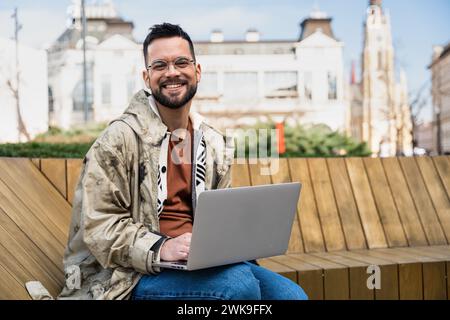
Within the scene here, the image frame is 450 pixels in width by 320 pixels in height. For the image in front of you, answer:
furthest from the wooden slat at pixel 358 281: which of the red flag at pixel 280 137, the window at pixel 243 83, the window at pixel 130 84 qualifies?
the window at pixel 243 83

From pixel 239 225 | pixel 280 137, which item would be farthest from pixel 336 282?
pixel 280 137

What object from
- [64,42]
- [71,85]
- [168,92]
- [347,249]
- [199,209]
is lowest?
[347,249]

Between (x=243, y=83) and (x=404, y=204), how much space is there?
28.9 meters

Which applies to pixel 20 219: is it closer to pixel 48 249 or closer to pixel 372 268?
pixel 48 249

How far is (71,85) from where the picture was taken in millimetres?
28188

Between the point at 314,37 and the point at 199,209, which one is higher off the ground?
the point at 314,37

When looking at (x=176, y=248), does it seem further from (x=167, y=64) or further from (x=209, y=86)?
(x=209, y=86)

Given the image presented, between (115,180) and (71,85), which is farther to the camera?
(71,85)

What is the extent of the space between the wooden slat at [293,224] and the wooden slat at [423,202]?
2.39ft

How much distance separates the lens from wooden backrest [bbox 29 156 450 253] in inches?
125

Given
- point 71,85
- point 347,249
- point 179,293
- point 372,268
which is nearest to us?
point 179,293

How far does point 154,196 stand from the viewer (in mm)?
1671
